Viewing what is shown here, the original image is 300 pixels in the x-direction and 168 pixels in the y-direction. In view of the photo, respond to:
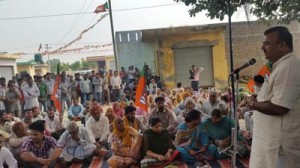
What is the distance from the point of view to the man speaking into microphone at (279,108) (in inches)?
92.4

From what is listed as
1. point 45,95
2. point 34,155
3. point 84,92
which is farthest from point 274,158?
point 84,92

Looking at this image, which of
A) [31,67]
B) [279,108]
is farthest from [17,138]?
[31,67]

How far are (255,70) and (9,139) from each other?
1406 centimetres

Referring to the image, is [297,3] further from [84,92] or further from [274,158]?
[84,92]

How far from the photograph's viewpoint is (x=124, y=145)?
19.8 ft

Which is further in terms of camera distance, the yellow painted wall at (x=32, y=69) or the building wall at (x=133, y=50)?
the yellow painted wall at (x=32, y=69)

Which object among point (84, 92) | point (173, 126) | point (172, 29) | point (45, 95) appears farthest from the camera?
point (172, 29)

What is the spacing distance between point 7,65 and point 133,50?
6440mm

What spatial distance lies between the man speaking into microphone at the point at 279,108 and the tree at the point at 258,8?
13.3 ft

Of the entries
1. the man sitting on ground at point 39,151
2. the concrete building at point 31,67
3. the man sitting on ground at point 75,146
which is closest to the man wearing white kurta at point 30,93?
the man sitting on ground at point 75,146

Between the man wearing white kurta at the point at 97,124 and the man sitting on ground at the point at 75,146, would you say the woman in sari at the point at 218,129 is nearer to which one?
the man sitting on ground at the point at 75,146

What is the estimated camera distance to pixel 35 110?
8.05 metres

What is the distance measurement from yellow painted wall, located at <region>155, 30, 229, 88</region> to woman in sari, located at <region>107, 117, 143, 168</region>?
11694mm

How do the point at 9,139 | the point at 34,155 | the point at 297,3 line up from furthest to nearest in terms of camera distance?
the point at 297,3 → the point at 9,139 → the point at 34,155
